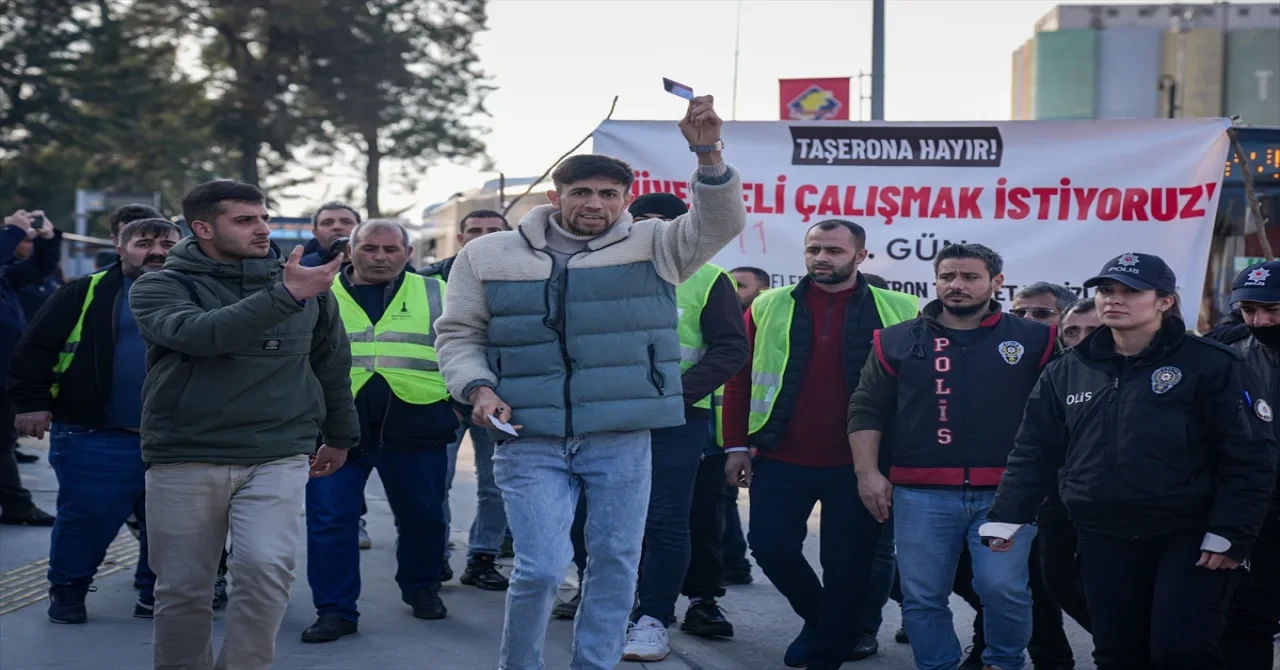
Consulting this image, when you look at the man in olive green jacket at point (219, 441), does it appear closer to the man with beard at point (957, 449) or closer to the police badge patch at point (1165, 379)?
the man with beard at point (957, 449)

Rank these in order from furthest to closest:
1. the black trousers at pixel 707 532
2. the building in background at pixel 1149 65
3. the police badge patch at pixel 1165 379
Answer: the building in background at pixel 1149 65, the black trousers at pixel 707 532, the police badge patch at pixel 1165 379

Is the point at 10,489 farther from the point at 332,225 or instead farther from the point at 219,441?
the point at 219,441

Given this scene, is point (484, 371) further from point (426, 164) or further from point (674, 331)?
point (426, 164)

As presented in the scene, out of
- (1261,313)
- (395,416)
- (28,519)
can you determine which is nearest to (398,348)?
(395,416)

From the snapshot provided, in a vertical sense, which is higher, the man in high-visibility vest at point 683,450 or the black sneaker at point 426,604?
the man in high-visibility vest at point 683,450

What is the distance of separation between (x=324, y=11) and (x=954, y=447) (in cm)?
3355

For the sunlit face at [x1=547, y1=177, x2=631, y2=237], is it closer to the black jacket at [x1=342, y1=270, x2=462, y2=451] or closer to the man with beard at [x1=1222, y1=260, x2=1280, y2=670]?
the black jacket at [x1=342, y1=270, x2=462, y2=451]

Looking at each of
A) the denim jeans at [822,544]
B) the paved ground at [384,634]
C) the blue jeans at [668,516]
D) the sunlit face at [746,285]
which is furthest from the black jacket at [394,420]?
the sunlit face at [746,285]

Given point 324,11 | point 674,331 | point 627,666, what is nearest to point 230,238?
point 674,331

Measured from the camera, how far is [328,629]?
663 cm

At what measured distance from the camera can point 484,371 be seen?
500cm

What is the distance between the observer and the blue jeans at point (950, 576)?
18.5 ft

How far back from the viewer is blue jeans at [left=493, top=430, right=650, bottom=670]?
194 inches

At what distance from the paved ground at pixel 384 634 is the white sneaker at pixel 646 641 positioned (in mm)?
52
